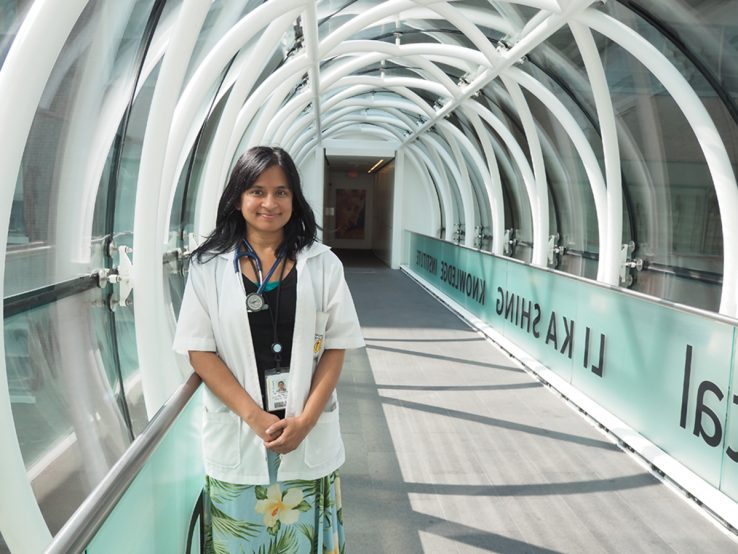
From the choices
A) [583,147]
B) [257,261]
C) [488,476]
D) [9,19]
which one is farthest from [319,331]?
[583,147]

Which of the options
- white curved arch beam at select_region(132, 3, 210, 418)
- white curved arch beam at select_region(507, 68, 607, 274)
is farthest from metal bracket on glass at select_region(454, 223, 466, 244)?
white curved arch beam at select_region(132, 3, 210, 418)

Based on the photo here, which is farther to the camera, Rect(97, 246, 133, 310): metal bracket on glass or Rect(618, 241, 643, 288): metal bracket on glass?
Rect(618, 241, 643, 288): metal bracket on glass

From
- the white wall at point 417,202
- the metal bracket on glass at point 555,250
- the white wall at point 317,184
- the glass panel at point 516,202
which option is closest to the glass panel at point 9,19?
the metal bracket on glass at point 555,250

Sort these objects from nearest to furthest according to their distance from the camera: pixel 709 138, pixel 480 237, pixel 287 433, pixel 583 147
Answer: pixel 287 433 → pixel 709 138 → pixel 583 147 → pixel 480 237

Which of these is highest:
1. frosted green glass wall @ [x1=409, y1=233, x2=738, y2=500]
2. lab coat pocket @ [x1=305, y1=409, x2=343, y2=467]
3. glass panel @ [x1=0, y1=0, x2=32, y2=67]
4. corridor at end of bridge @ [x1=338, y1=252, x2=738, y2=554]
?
glass panel @ [x1=0, y1=0, x2=32, y2=67]

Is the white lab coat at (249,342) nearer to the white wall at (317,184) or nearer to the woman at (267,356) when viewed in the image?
the woman at (267,356)

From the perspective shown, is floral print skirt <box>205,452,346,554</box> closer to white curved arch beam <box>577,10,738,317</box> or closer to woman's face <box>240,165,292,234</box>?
woman's face <box>240,165,292,234</box>

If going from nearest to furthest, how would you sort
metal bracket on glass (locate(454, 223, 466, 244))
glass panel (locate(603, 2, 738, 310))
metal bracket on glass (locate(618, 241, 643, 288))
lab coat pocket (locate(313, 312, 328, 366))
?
lab coat pocket (locate(313, 312, 328, 366))
glass panel (locate(603, 2, 738, 310))
metal bracket on glass (locate(618, 241, 643, 288))
metal bracket on glass (locate(454, 223, 466, 244))

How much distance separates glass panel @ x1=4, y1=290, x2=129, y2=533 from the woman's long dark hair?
2221 millimetres

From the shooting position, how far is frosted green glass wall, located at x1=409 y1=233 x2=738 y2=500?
4.71 metres

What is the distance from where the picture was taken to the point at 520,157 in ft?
39.9

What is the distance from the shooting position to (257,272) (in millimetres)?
2574

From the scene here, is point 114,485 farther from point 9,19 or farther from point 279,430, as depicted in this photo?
point 9,19

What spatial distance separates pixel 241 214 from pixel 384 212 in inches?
1004
